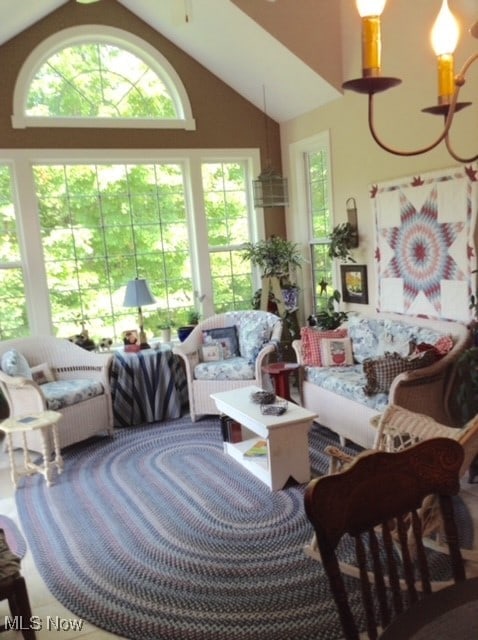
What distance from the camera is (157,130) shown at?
534 centimetres

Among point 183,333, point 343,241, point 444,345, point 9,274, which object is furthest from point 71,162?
point 444,345

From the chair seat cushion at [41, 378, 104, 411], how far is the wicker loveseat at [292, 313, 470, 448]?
1717 mm

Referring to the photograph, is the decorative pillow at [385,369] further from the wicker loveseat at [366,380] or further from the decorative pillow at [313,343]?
the decorative pillow at [313,343]

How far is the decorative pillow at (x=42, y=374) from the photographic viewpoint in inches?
180

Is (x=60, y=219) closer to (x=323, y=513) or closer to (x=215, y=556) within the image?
(x=215, y=556)

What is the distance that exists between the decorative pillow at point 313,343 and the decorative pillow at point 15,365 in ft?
7.30

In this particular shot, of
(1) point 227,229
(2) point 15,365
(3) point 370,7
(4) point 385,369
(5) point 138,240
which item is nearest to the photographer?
(3) point 370,7

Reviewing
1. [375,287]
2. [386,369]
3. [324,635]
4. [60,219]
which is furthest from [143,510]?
[60,219]

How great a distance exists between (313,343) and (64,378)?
7.06ft

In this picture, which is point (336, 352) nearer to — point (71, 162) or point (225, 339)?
point (225, 339)

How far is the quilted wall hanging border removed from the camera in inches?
149

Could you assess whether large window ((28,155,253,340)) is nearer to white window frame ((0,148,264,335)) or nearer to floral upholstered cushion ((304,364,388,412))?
white window frame ((0,148,264,335))

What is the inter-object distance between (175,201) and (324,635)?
14.2 ft

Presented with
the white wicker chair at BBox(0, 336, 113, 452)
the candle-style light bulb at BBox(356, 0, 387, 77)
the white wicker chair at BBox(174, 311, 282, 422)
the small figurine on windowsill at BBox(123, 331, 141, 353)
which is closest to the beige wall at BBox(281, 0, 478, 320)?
the white wicker chair at BBox(174, 311, 282, 422)
